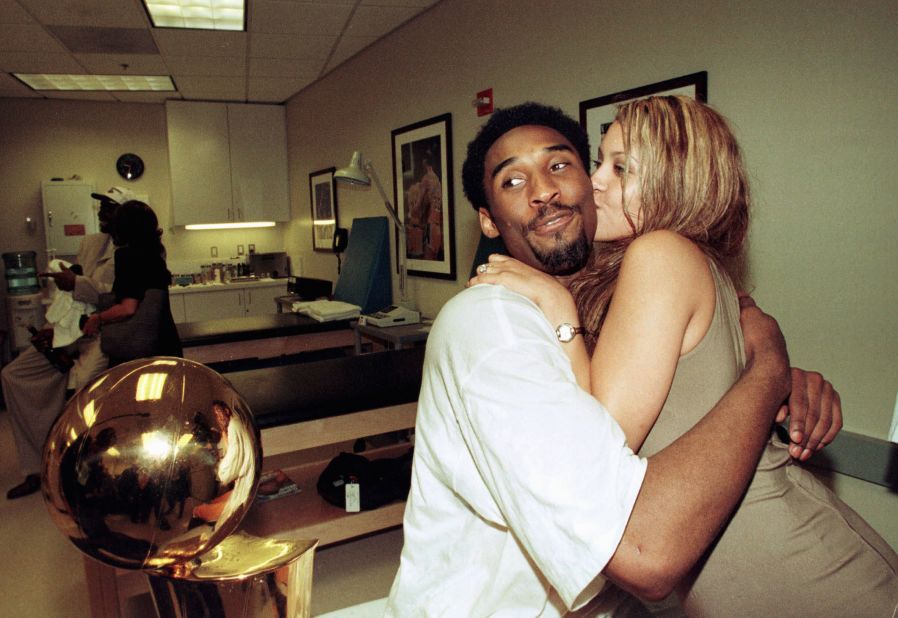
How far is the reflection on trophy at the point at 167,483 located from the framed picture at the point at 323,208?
5.47 m

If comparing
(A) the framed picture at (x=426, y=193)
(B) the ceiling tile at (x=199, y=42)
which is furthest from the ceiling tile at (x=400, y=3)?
(B) the ceiling tile at (x=199, y=42)

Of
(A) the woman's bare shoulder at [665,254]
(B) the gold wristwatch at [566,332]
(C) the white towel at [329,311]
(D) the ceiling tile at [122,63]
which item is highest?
(D) the ceiling tile at [122,63]

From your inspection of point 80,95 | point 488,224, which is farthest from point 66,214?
point 488,224

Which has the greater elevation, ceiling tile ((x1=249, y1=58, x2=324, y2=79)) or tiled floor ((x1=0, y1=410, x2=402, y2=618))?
ceiling tile ((x1=249, y1=58, x2=324, y2=79))

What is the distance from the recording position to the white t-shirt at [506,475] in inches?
28.0

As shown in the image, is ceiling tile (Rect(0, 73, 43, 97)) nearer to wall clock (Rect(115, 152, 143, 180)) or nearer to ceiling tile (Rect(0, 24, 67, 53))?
wall clock (Rect(115, 152, 143, 180))

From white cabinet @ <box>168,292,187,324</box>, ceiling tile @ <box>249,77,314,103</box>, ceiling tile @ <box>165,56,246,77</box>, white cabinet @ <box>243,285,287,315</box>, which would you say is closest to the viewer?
ceiling tile @ <box>165,56,246,77</box>

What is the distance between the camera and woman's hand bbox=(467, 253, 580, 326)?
38.4 inches

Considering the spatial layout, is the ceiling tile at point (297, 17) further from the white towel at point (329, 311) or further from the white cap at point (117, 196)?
the white towel at point (329, 311)

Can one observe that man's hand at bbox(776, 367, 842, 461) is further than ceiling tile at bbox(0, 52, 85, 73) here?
No

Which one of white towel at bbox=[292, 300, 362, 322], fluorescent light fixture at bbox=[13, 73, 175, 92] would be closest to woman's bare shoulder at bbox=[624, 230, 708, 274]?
white towel at bbox=[292, 300, 362, 322]

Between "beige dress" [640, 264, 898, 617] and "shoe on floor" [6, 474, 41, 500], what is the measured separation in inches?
159

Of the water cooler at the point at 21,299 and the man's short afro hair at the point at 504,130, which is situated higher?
the man's short afro hair at the point at 504,130

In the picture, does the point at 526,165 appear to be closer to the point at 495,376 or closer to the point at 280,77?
the point at 495,376
